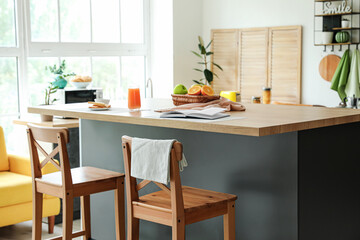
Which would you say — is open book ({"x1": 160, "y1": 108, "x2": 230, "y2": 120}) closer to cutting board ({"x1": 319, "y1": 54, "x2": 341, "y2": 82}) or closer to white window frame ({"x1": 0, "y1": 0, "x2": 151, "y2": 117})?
white window frame ({"x1": 0, "y1": 0, "x2": 151, "y2": 117})

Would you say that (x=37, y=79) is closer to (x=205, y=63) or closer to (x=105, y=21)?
(x=105, y=21)

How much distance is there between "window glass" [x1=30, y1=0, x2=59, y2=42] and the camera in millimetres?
5801

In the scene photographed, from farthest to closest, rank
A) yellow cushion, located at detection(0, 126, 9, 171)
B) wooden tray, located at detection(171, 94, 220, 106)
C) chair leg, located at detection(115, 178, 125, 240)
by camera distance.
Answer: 1. yellow cushion, located at detection(0, 126, 9, 171)
2. wooden tray, located at detection(171, 94, 220, 106)
3. chair leg, located at detection(115, 178, 125, 240)

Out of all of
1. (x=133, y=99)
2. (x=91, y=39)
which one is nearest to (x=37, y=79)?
(x=91, y=39)

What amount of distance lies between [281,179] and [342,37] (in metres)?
3.70

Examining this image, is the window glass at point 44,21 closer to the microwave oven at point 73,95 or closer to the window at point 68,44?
the window at point 68,44

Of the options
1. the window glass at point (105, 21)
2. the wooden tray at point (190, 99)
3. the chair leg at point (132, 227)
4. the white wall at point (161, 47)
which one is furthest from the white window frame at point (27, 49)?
the chair leg at point (132, 227)

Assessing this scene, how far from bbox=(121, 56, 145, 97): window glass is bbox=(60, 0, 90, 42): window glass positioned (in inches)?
28.0

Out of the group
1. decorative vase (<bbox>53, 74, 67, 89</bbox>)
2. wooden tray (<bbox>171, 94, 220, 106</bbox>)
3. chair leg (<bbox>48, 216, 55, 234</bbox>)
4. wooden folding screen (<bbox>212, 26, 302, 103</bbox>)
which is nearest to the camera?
wooden tray (<bbox>171, 94, 220, 106</bbox>)

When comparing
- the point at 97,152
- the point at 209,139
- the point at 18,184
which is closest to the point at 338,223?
the point at 209,139

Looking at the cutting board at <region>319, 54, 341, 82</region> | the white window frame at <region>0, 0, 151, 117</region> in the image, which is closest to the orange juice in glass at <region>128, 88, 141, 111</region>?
the white window frame at <region>0, 0, 151, 117</region>

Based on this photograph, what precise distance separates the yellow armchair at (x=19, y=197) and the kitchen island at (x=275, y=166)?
1.12 meters

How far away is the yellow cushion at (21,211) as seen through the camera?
402cm

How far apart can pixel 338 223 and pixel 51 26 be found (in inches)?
168
